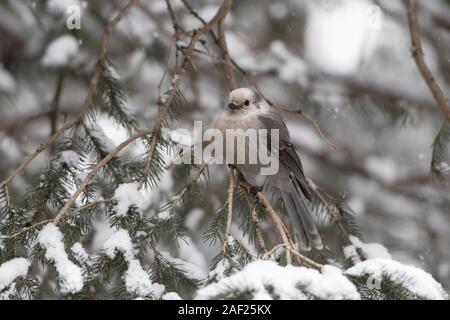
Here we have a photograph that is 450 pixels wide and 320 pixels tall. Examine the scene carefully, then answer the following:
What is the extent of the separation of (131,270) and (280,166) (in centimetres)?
136

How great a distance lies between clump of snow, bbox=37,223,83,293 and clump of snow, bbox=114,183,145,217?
0.25 metres

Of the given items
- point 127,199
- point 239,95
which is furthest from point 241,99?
point 127,199

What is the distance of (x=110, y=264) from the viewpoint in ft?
6.70

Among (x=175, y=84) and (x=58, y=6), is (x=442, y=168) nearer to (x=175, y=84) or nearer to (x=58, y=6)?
(x=175, y=84)

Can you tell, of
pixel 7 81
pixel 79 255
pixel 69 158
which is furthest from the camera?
pixel 7 81

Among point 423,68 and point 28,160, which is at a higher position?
point 423,68

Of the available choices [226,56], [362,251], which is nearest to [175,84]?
[226,56]

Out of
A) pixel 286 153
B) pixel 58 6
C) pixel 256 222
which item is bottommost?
pixel 256 222

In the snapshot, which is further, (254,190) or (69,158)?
(254,190)

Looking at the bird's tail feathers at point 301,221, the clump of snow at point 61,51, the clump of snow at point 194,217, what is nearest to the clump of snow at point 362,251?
the bird's tail feathers at point 301,221

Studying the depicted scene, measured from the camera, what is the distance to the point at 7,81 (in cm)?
386

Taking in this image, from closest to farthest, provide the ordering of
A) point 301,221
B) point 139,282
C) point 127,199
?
point 139,282
point 127,199
point 301,221
